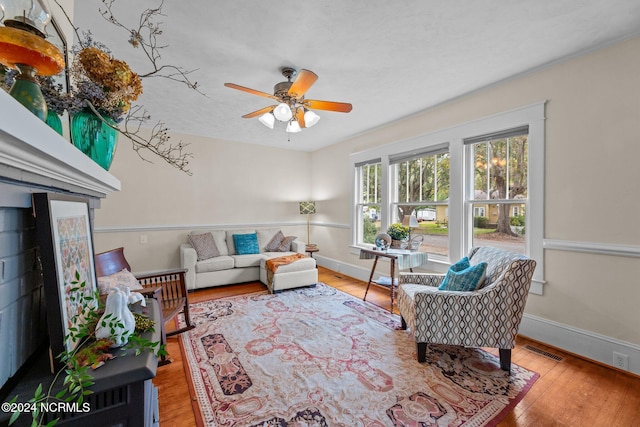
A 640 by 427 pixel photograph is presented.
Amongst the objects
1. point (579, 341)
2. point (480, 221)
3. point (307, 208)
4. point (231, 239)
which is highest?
point (307, 208)

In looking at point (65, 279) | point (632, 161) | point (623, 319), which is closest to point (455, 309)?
point (623, 319)

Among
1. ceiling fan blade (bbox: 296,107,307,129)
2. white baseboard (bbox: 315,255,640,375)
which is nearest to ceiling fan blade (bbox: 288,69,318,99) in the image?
ceiling fan blade (bbox: 296,107,307,129)

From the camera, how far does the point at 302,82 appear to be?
7.00ft

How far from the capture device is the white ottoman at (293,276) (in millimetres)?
3805

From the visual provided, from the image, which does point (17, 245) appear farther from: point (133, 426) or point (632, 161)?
point (632, 161)

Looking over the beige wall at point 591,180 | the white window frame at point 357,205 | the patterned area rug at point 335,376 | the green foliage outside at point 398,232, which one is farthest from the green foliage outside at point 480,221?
the white window frame at point 357,205

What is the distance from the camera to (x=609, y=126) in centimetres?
213

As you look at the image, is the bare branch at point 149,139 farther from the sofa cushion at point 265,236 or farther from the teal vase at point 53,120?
the sofa cushion at point 265,236

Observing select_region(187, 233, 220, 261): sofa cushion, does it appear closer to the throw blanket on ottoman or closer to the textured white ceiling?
the throw blanket on ottoman

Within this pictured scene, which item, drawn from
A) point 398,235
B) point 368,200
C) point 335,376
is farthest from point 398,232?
point 335,376

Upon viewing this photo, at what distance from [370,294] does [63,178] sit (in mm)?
3620

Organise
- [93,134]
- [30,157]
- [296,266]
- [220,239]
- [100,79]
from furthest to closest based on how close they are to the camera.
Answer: [220,239], [296,266], [93,134], [100,79], [30,157]

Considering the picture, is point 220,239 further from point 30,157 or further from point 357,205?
point 30,157

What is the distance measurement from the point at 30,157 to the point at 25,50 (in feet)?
1.06
